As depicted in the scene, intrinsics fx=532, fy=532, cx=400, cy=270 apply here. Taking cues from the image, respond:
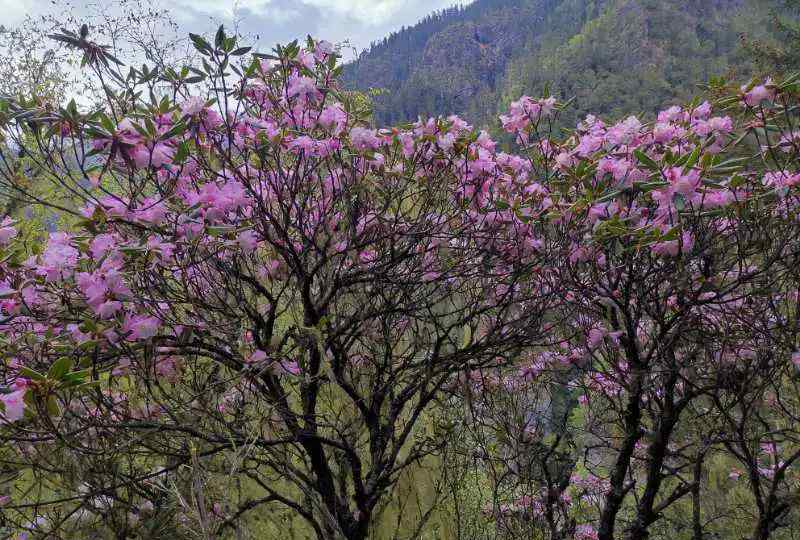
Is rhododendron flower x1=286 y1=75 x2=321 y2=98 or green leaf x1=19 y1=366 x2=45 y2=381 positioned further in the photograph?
rhododendron flower x1=286 y1=75 x2=321 y2=98

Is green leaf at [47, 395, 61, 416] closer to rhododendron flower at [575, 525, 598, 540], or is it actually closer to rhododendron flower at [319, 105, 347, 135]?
rhododendron flower at [319, 105, 347, 135]

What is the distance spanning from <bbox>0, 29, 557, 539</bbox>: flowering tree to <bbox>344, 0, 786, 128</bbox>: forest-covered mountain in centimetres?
1175

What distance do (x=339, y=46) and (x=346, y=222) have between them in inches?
28.2

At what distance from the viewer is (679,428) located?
3.56 meters

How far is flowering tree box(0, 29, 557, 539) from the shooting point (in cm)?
150

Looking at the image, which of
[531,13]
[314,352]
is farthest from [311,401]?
[531,13]

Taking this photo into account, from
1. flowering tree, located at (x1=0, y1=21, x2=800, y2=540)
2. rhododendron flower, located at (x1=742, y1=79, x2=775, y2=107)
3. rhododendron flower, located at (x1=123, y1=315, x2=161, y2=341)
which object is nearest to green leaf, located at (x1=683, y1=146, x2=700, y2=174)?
flowering tree, located at (x1=0, y1=21, x2=800, y2=540)

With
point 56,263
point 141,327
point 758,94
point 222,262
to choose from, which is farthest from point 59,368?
point 758,94

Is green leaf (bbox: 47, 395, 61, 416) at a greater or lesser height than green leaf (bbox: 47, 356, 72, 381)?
lesser

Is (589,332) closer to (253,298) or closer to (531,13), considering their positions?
(253,298)

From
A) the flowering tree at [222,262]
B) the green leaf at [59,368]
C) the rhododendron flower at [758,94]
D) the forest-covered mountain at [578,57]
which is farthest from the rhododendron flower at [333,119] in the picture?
the forest-covered mountain at [578,57]

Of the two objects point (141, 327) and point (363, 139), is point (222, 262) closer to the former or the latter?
point (141, 327)

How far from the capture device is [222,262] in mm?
2025

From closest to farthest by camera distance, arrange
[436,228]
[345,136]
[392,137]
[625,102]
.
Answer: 1. [345,136]
2. [392,137]
3. [436,228]
4. [625,102]
